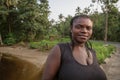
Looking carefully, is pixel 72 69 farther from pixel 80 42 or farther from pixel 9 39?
pixel 9 39

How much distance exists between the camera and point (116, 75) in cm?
903

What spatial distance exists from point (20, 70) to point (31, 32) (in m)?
16.1

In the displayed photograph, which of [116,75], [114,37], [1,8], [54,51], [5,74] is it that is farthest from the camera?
[114,37]

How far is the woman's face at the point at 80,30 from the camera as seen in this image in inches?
83.1

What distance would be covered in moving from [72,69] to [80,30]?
370mm

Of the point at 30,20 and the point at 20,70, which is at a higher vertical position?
the point at 30,20

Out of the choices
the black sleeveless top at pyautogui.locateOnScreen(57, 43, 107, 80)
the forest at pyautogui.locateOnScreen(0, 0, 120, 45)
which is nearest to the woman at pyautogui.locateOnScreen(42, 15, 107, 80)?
the black sleeveless top at pyautogui.locateOnScreen(57, 43, 107, 80)

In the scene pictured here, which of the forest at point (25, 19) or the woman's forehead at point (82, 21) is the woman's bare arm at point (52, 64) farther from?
the forest at point (25, 19)

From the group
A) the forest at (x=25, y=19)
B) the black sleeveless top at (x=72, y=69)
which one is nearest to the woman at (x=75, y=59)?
the black sleeveless top at (x=72, y=69)

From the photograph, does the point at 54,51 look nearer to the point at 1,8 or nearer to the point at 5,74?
the point at 5,74

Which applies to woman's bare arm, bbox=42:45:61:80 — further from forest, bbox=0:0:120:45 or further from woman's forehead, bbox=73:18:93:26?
Answer: forest, bbox=0:0:120:45

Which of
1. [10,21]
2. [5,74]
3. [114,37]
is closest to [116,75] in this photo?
[5,74]

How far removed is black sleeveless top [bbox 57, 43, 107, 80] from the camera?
195 centimetres

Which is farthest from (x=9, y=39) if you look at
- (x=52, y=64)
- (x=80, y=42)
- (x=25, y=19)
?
(x=52, y=64)
